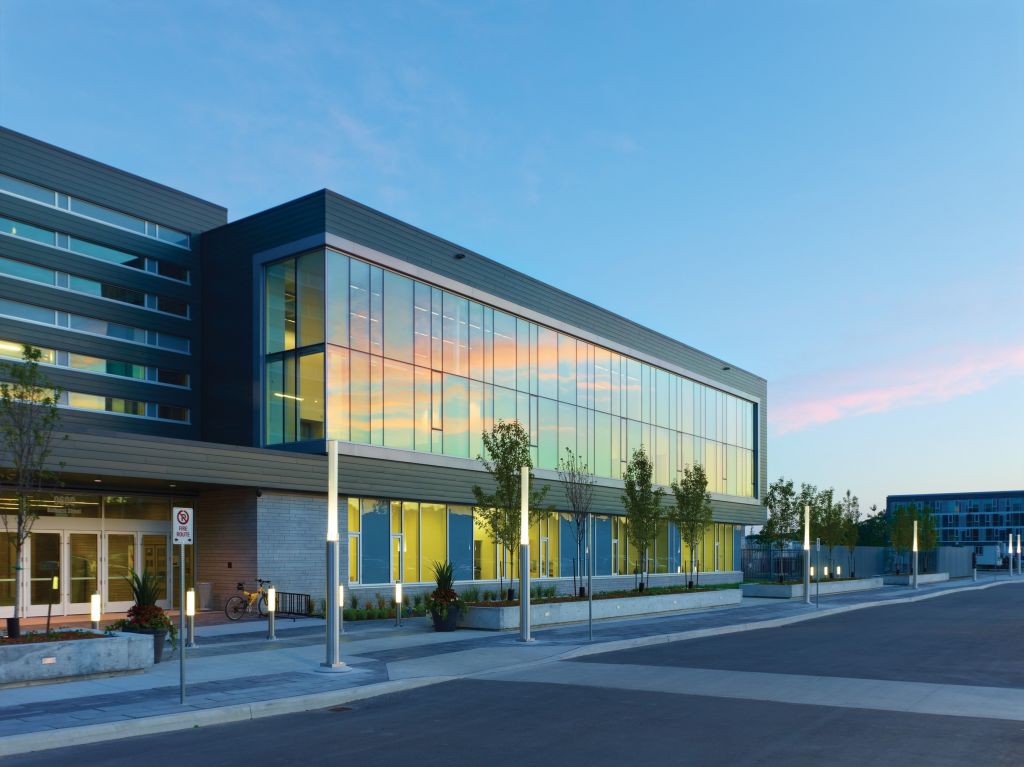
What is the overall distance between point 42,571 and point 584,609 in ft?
53.0

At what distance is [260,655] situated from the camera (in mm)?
19406

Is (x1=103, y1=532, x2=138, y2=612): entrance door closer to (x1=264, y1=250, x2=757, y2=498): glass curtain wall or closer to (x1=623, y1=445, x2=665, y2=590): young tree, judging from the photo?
(x1=264, y1=250, x2=757, y2=498): glass curtain wall

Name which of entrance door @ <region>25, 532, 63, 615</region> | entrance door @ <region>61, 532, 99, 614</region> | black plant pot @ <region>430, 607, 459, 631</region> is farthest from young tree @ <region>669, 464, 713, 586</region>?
entrance door @ <region>25, 532, 63, 615</region>

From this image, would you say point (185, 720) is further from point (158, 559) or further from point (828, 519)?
point (828, 519)

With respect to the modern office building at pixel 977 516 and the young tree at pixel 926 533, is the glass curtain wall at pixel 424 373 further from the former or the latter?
the modern office building at pixel 977 516

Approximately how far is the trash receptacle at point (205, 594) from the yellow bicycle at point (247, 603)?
133cm

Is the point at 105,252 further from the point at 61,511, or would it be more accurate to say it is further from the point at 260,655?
the point at 260,655

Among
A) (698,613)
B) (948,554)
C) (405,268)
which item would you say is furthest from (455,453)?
(948,554)

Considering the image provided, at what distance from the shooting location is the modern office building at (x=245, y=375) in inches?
1159

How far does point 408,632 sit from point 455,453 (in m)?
13.9

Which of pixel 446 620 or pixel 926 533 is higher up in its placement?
pixel 446 620

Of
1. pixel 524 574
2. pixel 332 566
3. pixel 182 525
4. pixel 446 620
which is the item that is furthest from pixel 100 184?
pixel 182 525

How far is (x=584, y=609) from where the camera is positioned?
28.3 meters

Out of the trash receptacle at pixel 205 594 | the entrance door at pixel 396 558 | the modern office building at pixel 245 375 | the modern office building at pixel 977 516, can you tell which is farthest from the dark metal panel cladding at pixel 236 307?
the modern office building at pixel 977 516
